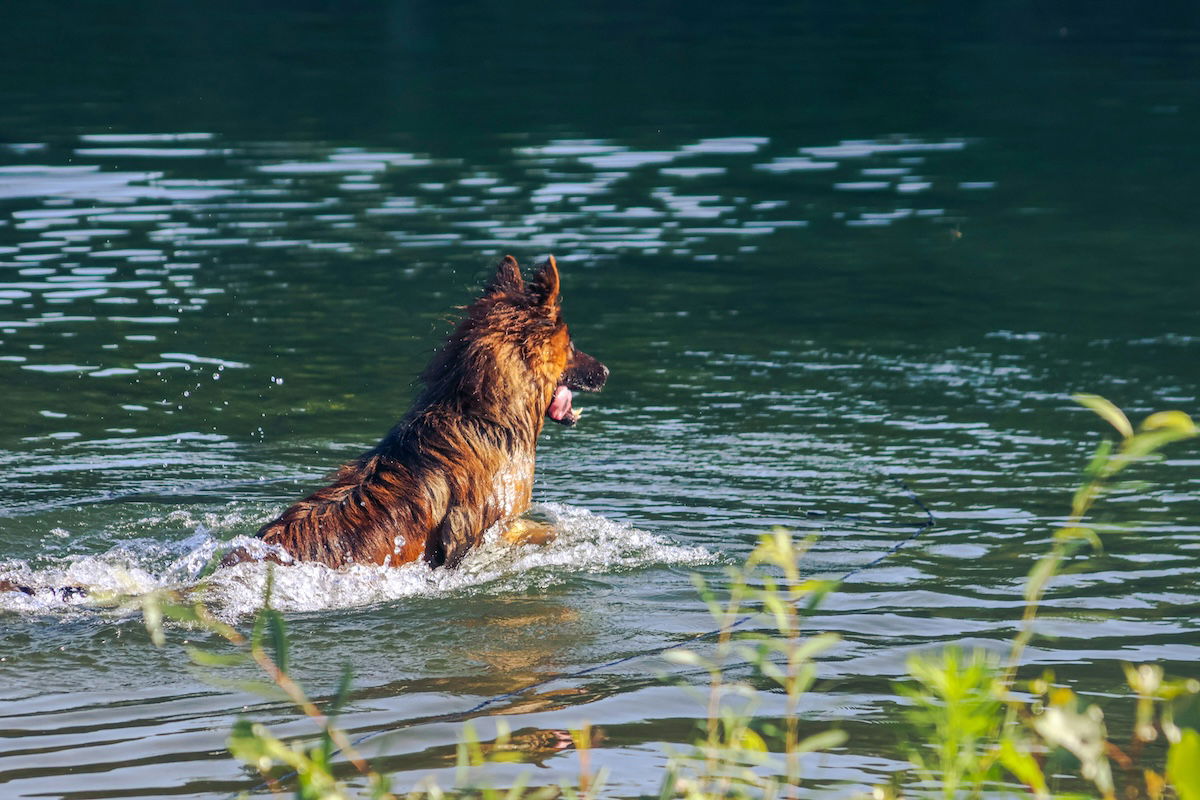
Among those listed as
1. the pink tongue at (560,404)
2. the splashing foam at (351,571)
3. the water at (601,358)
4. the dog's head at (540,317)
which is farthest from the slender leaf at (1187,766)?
the pink tongue at (560,404)

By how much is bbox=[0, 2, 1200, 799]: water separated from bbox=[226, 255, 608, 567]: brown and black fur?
0.63 ft

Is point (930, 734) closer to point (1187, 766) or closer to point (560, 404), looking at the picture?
point (1187, 766)

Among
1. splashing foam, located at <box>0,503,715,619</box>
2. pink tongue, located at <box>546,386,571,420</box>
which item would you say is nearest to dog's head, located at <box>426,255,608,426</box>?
pink tongue, located at <box>546,386,571,420</box>

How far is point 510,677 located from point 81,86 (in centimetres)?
2496

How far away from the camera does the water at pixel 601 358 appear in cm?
641

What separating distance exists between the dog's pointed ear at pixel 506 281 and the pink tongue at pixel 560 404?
65cm

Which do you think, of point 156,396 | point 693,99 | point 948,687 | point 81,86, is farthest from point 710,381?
point 81,86

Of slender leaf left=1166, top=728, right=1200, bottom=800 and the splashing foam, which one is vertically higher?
slender leaf left=1166, top=728, right=1200, bottom=800

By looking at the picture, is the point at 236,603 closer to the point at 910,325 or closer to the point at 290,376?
the point at 290,376

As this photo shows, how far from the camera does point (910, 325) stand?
13609mm

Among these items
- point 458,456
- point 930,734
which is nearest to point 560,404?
point 458,456

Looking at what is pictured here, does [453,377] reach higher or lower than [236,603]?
higher

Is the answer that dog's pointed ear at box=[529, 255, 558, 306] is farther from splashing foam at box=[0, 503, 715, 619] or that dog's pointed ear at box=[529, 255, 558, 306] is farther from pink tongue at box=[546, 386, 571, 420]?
splashing foam at box=[0, 503, 715, 619]

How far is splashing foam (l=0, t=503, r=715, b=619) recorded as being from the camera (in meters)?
6.96
